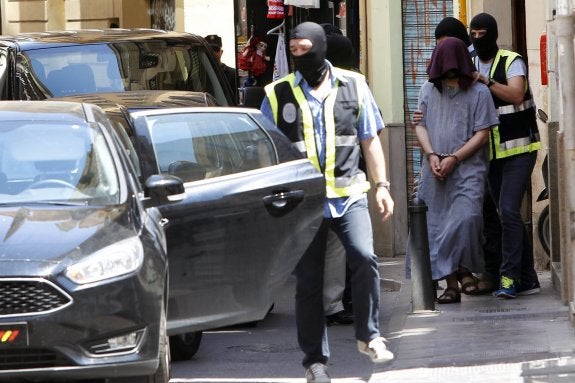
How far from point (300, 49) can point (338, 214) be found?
944 mm

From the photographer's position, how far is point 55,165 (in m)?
8.52

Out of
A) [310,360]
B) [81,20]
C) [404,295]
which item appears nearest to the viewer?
[310,360]

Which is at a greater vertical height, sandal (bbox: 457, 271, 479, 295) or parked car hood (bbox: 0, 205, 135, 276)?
parked car hood (bbox: 0, 205, 135, 276)

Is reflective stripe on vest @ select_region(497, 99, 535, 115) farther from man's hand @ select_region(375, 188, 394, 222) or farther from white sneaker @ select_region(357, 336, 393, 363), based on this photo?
white sneaker @ select_region(357, 336, 393, 363)

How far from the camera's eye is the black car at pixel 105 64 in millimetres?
12906

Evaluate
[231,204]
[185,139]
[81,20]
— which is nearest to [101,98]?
[185,139]

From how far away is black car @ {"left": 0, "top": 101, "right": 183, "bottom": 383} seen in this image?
7.30m

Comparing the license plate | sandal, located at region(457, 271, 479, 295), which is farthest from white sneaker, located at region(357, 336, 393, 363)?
sandal, located at region(457, 271, 479, 295)

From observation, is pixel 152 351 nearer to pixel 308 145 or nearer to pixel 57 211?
pixel 57 211

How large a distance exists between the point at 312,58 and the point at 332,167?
0.61 meters

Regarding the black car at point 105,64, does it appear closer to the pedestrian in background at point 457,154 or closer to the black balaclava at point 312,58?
the pedestrian in background at point 457,154

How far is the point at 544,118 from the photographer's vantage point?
1345 cm

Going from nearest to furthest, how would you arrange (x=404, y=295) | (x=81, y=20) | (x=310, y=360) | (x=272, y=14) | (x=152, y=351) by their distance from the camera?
(x=152, y=351) → (x=310, y=360) → (x=404, y=295) → (x=272, y=14) → (x=81, y=20)

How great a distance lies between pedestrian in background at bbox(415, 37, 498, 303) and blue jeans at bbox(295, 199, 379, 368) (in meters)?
2.96
